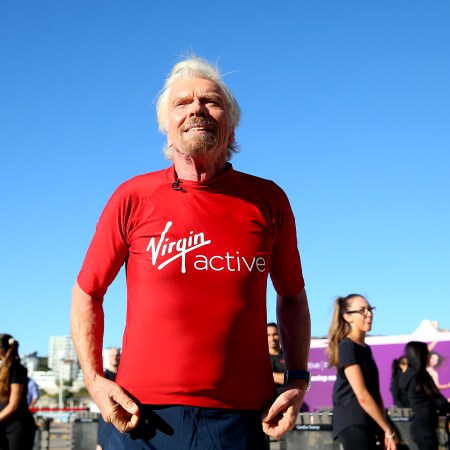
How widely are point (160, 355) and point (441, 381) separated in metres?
18.2

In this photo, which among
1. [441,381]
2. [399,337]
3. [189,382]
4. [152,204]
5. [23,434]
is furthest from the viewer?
[399,337]

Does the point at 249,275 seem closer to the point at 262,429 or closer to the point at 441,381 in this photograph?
the point at 262,429

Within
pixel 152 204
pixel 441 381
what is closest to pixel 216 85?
pixel 152 204

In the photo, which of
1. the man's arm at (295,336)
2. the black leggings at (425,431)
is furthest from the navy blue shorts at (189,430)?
the black leggings at (425,431)

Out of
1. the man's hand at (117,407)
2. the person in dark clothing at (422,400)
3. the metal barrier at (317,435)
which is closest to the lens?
the man's hand at (117,407)

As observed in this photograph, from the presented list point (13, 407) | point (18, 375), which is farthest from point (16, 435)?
point (18, 375)

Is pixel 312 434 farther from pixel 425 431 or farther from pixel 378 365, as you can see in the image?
pixel 378 365

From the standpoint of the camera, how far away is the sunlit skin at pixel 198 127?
246cm

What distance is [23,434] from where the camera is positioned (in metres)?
7.73

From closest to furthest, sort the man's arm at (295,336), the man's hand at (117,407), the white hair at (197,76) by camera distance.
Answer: the man's hand at (117,407)
the man's arm at (295,336)
the white hair at (197,76)

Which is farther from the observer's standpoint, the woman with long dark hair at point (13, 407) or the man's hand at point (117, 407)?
the woman with long dark hair at point (13, 407)

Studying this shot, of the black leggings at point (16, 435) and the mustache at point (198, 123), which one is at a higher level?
the mustache at point (198, 123)

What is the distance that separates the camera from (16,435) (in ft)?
25.3

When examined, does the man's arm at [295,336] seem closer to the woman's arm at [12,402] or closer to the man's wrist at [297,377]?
the man's wrist at [297,377]
